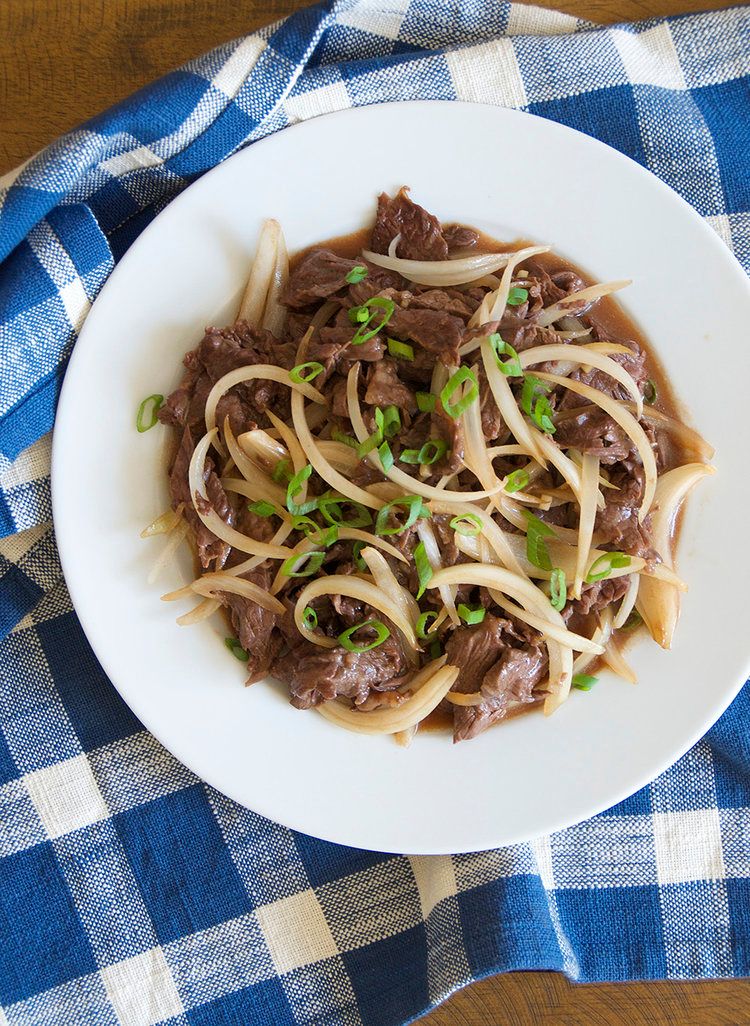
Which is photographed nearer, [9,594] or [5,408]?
[5,408]

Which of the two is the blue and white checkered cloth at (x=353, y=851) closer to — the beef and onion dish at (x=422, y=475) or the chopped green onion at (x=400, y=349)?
the beef and onion dish at (x=422, y=475)

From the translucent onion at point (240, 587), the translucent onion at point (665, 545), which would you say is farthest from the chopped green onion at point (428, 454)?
the translucent onion at point (665, 545)

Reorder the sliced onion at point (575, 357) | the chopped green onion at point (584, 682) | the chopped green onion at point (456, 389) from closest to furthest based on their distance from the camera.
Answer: the chopped green onion at point (456, 389) → the sliced onion at point (575, 357) → the chopped green onion at point (584, 682)

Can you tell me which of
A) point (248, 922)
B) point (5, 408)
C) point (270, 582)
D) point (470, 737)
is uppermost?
point (5, 408)

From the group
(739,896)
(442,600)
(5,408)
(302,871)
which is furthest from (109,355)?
(739,896)

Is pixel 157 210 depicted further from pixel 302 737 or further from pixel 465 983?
pixel 465 983

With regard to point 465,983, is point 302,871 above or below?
above
